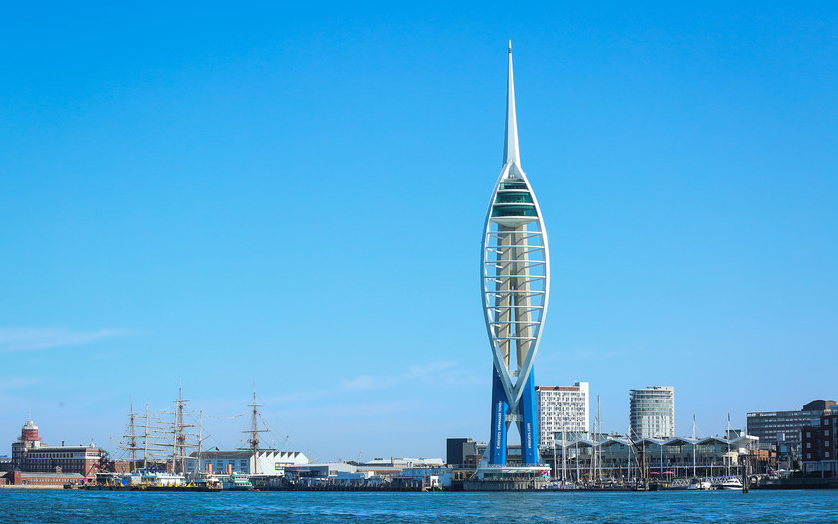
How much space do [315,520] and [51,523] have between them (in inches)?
572

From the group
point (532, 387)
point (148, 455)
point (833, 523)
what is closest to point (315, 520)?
point (833, 523)

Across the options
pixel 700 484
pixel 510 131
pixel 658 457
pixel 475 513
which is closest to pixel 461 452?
pixel 658 457

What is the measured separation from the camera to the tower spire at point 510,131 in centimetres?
11712

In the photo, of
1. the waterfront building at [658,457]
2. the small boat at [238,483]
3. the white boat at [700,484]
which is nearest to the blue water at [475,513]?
the white boat at [700,484]

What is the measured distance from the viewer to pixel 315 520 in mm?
63594

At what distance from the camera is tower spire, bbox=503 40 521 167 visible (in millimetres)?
117125

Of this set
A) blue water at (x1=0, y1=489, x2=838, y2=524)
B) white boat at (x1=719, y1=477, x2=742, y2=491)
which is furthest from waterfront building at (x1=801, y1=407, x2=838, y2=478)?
blue water at (x1=0, y1=489, x2=838, y2=524)

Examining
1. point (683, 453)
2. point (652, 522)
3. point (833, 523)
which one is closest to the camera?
point (833, 523)

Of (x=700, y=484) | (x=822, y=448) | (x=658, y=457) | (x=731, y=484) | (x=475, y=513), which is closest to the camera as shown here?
(x=475, y=513)

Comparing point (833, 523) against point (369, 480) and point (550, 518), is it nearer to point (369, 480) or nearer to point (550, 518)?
point (550, 518)

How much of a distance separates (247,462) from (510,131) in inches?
3145

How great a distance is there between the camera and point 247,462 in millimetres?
172625

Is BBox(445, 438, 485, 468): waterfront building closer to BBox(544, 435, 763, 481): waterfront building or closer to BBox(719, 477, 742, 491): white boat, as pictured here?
BBox(544, 435, 763, 481): waterfront building

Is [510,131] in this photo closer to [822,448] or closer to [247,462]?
[822,448]
